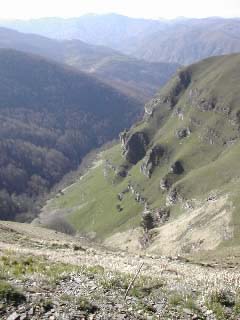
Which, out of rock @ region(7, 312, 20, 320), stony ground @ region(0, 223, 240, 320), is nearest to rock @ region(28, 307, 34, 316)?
stony ground @ region(0, 223, 240, 320)

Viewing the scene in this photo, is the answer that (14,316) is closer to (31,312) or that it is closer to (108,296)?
(31,312)

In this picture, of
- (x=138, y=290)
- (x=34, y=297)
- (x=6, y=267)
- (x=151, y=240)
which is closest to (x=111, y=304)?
(x=138, y=290)

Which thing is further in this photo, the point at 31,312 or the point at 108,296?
the point at 108,296

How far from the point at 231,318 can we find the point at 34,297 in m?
8.73

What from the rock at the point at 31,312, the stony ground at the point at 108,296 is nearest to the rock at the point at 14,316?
the stony ground at the point at 108,296

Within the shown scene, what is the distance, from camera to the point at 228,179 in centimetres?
19812

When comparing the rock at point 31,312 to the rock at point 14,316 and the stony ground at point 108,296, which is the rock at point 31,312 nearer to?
the stony ground at point 108,296

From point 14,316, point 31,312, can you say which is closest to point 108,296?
point 31,312

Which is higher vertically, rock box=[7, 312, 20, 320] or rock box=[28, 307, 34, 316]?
rock box=[28, 307, 34, 316]

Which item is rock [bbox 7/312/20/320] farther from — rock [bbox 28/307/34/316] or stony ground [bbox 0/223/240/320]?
rock [bbox 28/307/34/316]

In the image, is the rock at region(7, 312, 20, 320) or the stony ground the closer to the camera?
the rock at region(7, 312, 20, 320)

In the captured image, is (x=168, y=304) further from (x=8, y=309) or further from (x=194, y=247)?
(x=194, y=247)

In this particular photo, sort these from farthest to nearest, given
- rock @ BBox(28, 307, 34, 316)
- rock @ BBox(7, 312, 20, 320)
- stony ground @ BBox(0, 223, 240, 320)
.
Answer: stony ground @ BBox(0, 223, 240, 320) < rock @ BBox(28, 307, 34, 316) < rock @ BBox(7, 312, 20, 320)

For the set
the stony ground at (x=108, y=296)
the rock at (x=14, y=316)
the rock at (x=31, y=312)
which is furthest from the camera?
the stony ground at (x=108, y=296)
